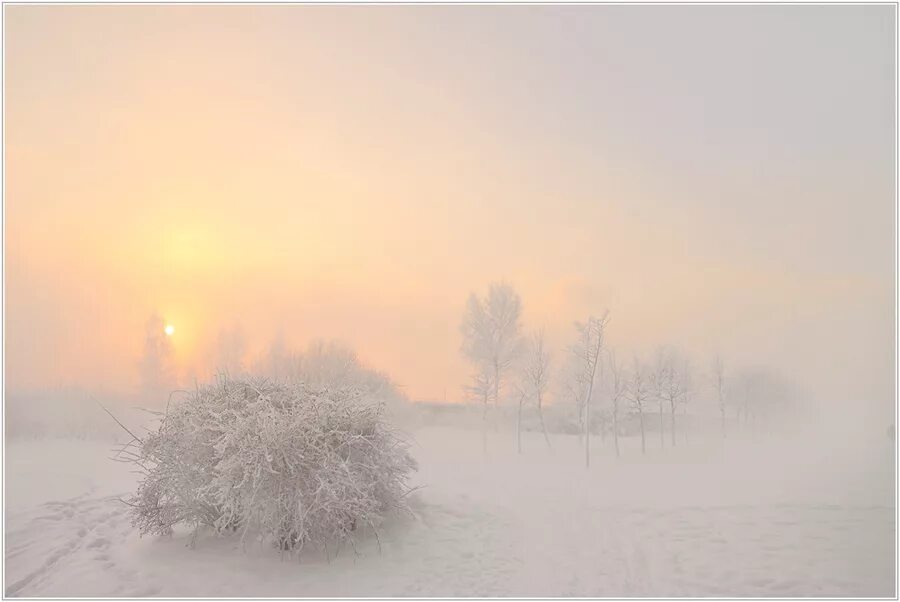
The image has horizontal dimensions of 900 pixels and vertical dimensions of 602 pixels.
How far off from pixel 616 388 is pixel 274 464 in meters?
7.08

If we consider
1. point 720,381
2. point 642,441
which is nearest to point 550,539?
point 642,441

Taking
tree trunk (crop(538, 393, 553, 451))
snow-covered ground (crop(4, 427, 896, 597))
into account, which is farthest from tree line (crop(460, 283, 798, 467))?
snow-covered ground (crop(4, 427, 896, 597))

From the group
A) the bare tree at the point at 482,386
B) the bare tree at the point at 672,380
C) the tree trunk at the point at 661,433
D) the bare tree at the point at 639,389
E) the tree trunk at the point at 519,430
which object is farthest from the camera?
the bare tree at the point at 482,386

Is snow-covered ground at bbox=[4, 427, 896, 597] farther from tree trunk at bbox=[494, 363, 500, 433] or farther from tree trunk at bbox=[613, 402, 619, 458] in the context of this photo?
tree trunk at bbox=[494, 363, 500, 433]

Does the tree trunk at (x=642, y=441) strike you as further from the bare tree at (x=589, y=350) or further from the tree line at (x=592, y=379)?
the bare tree at (x=589, y=350)

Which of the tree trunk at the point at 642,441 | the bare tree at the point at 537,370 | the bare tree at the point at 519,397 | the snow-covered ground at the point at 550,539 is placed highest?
the bare tree at the point at 537,370

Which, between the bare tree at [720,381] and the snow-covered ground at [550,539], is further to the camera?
the bare tree at [720,381]

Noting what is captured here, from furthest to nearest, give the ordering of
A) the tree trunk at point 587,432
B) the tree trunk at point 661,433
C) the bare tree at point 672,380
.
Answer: the bare tree at point 672,380
the tree trunk at point 661,433
the tree trunk at point 587,432

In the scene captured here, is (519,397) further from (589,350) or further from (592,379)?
(589,350)

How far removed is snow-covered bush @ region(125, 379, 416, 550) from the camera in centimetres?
536

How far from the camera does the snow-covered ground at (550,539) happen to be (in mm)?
5344

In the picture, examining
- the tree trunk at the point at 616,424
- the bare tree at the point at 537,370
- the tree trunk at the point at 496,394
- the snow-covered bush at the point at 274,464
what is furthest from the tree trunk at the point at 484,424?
the snow-covered bush at the point at 274,464

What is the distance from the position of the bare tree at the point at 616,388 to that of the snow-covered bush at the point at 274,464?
199 inches

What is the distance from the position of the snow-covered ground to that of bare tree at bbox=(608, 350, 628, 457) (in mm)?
1745
